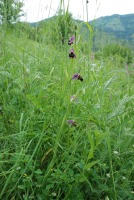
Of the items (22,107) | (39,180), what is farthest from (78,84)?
(39,180)

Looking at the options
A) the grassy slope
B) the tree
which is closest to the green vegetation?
the grassy slope

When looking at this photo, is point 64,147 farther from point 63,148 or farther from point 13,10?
point 13,10

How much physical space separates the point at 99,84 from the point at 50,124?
587 mm

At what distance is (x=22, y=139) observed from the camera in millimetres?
1118

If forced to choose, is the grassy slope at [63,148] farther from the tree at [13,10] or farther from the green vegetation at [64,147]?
the tree at [13,10]

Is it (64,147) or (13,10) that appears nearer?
(64,147)

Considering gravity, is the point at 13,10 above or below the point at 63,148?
above

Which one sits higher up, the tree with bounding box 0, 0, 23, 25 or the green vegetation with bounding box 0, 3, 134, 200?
the tree with bounding box 0, 0, 23, 25

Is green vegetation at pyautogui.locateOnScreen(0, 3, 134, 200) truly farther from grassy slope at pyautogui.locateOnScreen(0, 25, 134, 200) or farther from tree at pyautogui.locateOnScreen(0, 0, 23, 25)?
tree at pyautogui.locateOnScreen(0, 0, 23, 25)

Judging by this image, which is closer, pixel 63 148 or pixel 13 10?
A: pixel 63 148

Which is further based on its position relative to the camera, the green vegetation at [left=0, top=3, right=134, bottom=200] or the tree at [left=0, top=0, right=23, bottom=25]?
the tree at [left=0, top=0, right=23, bottom=25]

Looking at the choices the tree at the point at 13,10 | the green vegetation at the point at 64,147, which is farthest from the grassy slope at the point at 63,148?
the tree at the point at 13,10

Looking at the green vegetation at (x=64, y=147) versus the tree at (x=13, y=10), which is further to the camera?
the tree at (x=13, y=10)

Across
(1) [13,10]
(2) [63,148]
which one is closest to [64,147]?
(2) [63,148]
